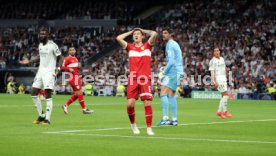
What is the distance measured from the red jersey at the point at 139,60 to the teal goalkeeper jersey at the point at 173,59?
3621mm

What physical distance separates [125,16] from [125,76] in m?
11.6

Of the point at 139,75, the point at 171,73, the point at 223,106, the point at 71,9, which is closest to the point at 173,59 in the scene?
the point at 171,73

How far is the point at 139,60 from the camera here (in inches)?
655

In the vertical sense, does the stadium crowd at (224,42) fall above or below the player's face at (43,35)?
above

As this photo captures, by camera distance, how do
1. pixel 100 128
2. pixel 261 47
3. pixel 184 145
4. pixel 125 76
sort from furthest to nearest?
pixel 125 76 → pixel 261 47 → pixel 100 128 → pixel 184 145

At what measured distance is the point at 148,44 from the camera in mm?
16734

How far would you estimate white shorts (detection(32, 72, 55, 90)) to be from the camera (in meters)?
20.2

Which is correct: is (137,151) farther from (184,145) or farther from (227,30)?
(227,30)

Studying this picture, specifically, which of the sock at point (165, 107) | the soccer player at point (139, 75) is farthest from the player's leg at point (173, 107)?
the soccer player at point (139, 75)

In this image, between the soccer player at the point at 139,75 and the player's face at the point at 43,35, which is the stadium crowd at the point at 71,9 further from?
the soccer player at the point at 139,75

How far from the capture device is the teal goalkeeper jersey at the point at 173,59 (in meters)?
20.3

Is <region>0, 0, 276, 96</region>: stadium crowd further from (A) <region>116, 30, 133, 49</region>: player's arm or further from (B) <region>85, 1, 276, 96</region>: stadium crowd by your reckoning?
(A) <region>116, 30, 133, 49</region>: player's arm

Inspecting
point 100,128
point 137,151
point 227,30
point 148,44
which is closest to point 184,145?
point 137,151

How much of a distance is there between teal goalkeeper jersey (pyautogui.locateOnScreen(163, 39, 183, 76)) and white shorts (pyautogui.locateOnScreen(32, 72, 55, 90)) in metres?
3.34
